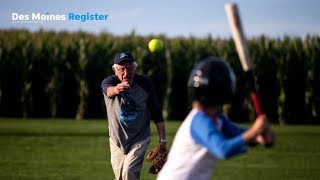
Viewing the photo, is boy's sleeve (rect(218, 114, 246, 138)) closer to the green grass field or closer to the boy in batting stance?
the boy in batting stance

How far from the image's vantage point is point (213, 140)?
14.3 feet

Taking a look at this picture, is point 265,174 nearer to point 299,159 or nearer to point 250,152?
point 299,159

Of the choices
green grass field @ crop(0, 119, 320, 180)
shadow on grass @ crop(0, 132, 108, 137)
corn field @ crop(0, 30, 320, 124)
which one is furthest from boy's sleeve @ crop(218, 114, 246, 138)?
corn field @ crop(0, 30, 320, 124)

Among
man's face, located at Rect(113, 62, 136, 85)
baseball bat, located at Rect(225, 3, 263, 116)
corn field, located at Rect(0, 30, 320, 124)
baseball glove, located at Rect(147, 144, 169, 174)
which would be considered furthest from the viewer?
corn field, located at Rect(0, 30, 320, 124)

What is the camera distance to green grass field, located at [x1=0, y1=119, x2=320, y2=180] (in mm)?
12938

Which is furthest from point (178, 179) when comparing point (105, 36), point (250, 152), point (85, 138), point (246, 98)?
point (105, 36)

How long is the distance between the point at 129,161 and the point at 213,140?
4.43 m

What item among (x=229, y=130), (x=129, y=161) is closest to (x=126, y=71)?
(x=129, y=161)

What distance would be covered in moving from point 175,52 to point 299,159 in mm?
15140

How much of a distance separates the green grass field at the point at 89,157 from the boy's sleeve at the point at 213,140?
26.1ft

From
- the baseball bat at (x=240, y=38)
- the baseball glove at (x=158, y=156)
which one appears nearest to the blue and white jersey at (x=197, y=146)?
the baseball bat at (x=240, y=38)

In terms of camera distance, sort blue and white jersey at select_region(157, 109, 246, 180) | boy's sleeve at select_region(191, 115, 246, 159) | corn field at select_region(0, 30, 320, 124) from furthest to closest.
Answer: corn field at select_region(0, 30, 320, 124) < blue and white jersey at select_region(157, 109, 246, 180) < boy's sleeve at select_region(191, 115, 246, 159)

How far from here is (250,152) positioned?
17.0 m

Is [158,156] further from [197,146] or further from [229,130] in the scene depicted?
[197,146]
